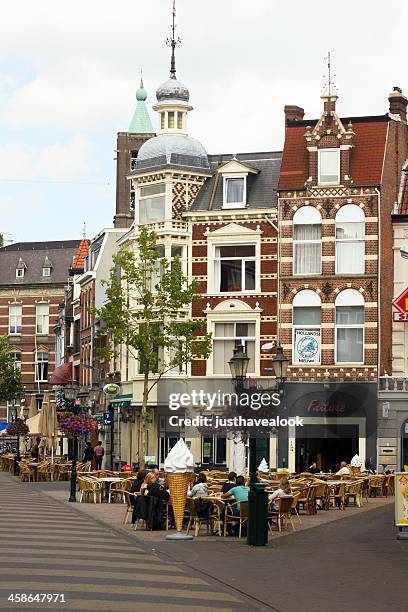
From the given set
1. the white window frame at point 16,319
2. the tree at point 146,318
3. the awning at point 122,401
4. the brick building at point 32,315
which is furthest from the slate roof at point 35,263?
the tree at point 146,318

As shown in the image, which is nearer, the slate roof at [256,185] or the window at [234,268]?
the window at [234,268]

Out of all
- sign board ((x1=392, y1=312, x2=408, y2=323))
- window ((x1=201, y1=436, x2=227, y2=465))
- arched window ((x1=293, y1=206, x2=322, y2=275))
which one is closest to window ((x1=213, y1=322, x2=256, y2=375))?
window ((x1=201, y1=436, x2=227, y2=465))

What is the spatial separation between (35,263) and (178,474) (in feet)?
286

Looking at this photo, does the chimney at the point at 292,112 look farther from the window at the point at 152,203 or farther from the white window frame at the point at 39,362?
the white window frame at the point at 39,362

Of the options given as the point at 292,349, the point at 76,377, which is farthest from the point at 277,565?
the point at 76,377

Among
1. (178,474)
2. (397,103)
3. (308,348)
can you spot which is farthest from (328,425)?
(178,474)

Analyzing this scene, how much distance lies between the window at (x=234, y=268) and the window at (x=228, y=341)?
1.60m

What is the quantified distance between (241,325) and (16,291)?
5709 cm

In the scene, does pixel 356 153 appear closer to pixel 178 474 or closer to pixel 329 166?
pixel 329 166

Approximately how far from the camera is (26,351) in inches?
4380

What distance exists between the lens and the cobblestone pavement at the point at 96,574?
16.5 m

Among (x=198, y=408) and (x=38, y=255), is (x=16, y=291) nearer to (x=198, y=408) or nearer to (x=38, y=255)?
(x=38, y=255)

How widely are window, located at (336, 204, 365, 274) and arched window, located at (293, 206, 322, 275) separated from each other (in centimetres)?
83

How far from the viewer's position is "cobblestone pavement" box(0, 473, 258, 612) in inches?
648
